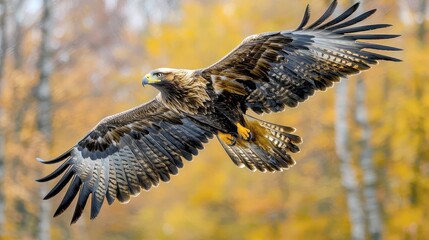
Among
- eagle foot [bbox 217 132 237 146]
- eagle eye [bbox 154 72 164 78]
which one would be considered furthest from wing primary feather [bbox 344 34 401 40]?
eagle eye [bbox 154 72 164 78]

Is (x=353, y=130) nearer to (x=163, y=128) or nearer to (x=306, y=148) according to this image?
(x=306, y=148)

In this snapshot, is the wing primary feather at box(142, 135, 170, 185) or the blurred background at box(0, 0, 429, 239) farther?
the blurred background at box(0, 0, 429, 239)

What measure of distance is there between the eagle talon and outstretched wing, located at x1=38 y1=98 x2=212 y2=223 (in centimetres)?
41

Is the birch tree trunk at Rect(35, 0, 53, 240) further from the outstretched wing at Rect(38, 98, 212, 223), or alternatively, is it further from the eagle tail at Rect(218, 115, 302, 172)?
the eagle tail at Rect(218, 115, 302, 172)

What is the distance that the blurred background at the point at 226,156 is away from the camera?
1534 cm

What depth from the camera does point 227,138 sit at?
8859 millimetres

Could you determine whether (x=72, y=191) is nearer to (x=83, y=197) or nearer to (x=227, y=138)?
(x=83, y=197)

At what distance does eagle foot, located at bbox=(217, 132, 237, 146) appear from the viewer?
882 centimetres

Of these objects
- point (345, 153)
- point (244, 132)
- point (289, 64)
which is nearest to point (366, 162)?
point (345, 153)

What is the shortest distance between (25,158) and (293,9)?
819 cm

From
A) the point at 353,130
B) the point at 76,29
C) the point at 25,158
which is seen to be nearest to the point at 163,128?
the point at 25,158

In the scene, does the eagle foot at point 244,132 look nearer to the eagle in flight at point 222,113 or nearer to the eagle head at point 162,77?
the eagle in flight at point 222,113

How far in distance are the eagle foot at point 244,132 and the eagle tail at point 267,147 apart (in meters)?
0.05

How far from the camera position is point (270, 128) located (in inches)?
347
